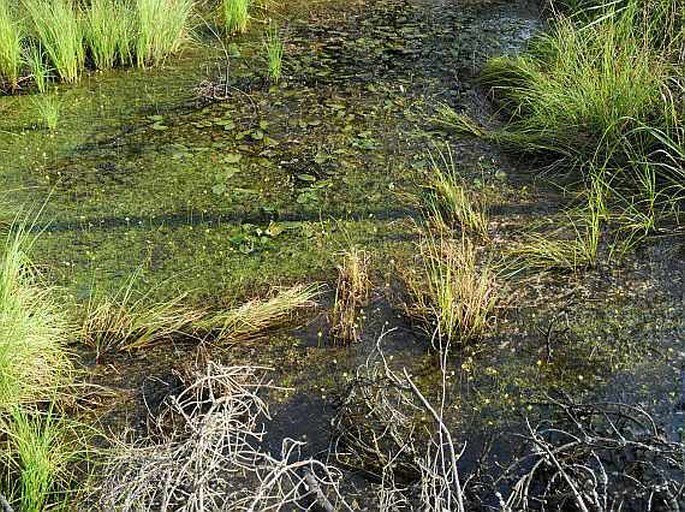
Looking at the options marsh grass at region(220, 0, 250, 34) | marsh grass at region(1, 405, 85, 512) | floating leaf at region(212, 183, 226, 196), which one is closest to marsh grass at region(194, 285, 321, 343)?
marsh grass at region(1, 405, 85, 512)

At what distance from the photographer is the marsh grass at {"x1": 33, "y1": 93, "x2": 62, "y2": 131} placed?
487 centimetres

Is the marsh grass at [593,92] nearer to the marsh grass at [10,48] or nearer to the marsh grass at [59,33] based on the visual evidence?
the marsh grass at [59,33]

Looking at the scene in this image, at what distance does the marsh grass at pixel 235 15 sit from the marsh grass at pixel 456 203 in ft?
8.83

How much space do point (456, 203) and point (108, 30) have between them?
3064 millimetres

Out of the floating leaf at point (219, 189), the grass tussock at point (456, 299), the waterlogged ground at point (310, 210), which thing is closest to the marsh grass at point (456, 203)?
the waterlogged ground at point (310, 210)

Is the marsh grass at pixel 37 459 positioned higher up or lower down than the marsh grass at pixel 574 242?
lower down

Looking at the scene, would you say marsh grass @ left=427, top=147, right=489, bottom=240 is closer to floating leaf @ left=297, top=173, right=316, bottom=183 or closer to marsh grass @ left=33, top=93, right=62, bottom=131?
floating leaf @ left=297, top=173, right=316, bottom=183

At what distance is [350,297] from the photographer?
11.1ft

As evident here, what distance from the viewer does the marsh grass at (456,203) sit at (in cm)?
391

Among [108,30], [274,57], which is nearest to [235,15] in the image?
[274,57]

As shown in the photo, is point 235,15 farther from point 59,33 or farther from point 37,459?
point 37,459

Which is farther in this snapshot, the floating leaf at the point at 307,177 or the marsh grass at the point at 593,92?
the floating leaf at the point at 307,177

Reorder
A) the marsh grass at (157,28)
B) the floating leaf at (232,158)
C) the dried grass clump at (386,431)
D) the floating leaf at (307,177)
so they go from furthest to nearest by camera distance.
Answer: the marsh grass at (157,28) → the floating leaf at (232,158) → the floating leaf at (307,177) → the dried grass clump at (386,431)

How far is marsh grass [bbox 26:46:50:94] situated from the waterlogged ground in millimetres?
174
